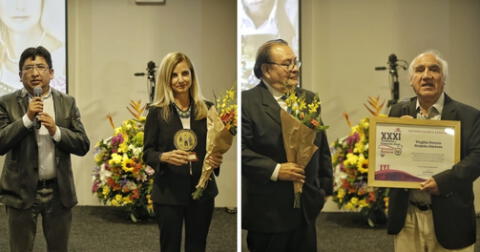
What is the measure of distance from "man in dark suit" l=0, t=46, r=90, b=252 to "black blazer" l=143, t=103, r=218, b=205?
0.33 meters

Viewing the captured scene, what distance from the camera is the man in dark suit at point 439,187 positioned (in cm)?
238

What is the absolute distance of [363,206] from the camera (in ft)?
8.15

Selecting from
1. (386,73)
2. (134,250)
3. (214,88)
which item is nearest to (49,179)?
(134,250)

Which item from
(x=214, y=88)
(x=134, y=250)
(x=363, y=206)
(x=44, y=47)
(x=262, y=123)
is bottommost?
(x=134, y=250)

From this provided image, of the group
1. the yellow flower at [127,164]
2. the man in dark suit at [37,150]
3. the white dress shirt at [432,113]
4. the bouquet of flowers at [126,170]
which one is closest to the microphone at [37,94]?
the man in dark suit at [37,150]

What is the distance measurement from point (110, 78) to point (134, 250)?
843 mm

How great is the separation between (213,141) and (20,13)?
113cm

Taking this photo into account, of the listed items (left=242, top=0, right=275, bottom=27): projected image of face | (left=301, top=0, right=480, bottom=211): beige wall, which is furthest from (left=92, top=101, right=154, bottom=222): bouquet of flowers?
(left=301, top=0, right=480, bottom=211): beige wall

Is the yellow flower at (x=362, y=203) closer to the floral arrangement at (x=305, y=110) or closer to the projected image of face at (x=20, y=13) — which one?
the floral arrangement at (x=305, y=110)

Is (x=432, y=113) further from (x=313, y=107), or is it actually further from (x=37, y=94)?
(x=37, y=94)

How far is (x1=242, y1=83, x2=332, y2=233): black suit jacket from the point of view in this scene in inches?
98.2

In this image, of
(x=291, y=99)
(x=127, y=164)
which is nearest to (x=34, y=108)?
(x=127, y=164)

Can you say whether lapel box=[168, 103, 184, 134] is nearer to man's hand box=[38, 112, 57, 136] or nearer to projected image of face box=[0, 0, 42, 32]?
man's hand box=[38, 112, 57, 136]

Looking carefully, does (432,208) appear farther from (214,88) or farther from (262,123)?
(214,88)
